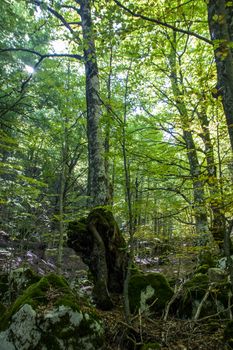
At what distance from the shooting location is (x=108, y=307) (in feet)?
15.9

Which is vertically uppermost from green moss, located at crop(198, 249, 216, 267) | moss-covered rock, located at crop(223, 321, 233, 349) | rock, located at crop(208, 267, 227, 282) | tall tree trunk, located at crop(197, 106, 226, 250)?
tall tree trunk, located at crop(197, 106, 226, 250)

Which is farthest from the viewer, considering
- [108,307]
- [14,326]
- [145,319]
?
[108,307]

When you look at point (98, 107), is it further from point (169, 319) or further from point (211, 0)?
point (169, 319)

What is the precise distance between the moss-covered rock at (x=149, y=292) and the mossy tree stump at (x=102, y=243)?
32 cm

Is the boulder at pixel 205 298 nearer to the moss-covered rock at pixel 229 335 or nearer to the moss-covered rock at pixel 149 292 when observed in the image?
the moss-covered rock at pixel 149 292

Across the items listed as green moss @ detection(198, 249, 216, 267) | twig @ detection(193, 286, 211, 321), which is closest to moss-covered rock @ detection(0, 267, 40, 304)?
twig @ detection(193, 286, 211, 321)

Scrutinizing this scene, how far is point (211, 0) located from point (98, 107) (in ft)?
12.4

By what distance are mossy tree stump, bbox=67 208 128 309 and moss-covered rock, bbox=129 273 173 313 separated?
32 cm

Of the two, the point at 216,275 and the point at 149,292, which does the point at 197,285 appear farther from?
the point at 149,292

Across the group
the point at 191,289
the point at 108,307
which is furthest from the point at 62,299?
the point at 191,289

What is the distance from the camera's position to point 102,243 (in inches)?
197

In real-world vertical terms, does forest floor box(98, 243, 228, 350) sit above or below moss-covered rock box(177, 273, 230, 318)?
below

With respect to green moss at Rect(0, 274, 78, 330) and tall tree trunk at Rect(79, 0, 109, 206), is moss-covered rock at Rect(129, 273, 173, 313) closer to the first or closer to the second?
green moss at Rect(0, 274, 78, 330)

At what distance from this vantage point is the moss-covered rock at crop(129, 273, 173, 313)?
201 inches
